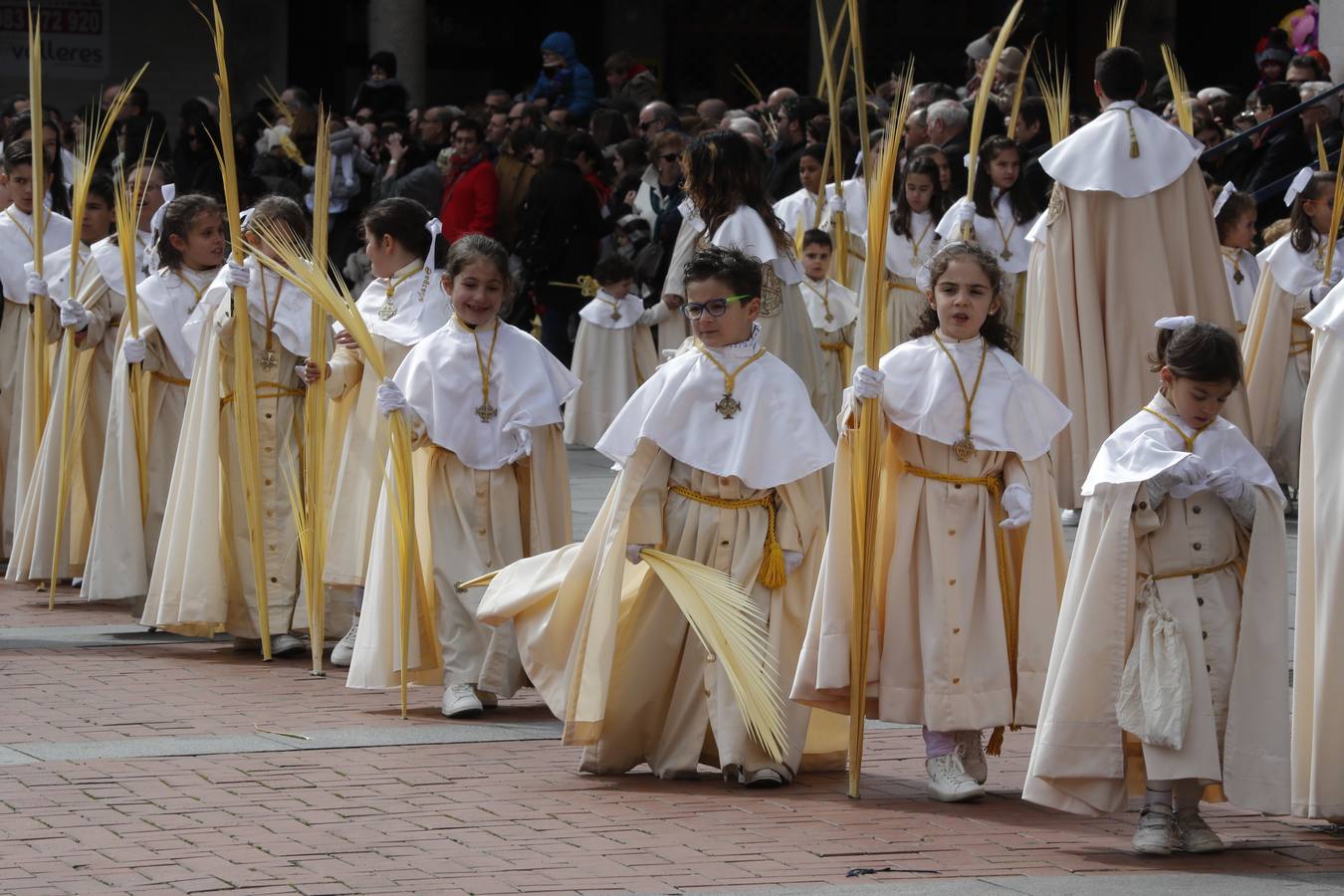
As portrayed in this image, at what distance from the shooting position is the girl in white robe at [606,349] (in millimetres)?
15773

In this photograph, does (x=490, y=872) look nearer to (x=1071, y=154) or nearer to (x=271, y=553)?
(x=271, y=553)

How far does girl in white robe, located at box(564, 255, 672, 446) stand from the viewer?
51.8ft

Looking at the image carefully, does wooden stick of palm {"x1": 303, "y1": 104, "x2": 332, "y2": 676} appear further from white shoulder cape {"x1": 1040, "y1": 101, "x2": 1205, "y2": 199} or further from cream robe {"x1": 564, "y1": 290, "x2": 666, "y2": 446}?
cream robe {"x1": 564, "y1": 290, "x2": 666, "y2": 446}

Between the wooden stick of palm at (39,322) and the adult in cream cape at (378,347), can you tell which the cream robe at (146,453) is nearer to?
the wooden stick of palm at (39,322)

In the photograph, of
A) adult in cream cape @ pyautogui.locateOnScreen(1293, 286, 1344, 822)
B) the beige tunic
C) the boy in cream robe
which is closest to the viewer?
adult in cream cape @ pyautogui.locateOnScreen(1293, 286, 1344, 822)

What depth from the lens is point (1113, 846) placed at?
6.23 metres

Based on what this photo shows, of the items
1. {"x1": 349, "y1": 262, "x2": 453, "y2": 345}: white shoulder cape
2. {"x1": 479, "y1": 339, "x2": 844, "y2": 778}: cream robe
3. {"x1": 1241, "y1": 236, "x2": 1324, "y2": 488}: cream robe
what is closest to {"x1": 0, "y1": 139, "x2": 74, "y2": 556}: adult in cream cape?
{"x1": 349, "y1": 262, "x2": 453, "y2": 345}: white shoulder cape

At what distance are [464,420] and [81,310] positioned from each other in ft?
11.0

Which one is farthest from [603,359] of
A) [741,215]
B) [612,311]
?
[741,215]

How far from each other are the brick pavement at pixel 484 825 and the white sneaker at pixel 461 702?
0.15 metres

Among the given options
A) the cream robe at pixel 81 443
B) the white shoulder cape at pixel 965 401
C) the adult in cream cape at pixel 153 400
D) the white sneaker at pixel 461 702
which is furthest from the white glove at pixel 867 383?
the cream robe at pixel 81 443

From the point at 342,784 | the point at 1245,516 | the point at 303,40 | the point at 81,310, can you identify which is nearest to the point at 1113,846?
the point at 1245,516

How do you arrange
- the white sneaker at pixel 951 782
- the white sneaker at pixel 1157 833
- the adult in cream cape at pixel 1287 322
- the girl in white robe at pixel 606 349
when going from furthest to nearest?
1. the girl in white robe at pixel 606 349
2. the adult in cream cape at pixel 1287 322
3. the white sneaker at pixel 951 782
4. the white sneaker at pixel 1157 833

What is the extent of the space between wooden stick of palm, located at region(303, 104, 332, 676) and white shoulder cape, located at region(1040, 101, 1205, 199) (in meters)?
3.06
